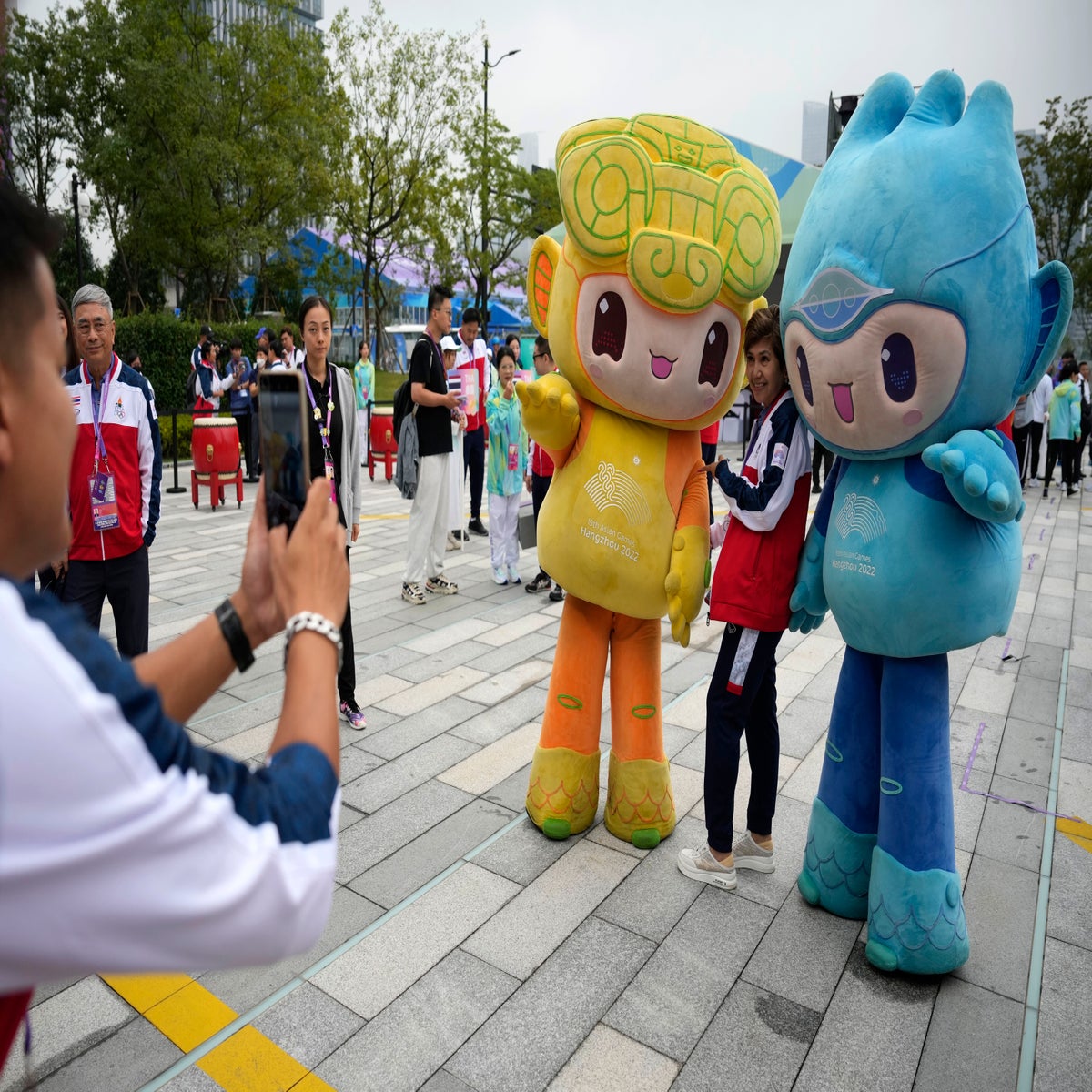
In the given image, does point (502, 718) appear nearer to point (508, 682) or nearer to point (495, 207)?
point (508, 682)

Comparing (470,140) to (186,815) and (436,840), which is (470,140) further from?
(186,815)

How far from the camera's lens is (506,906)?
314 centimetres

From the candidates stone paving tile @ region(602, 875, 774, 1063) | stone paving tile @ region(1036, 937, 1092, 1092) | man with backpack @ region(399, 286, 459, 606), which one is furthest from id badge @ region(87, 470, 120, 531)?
stone paving tile @ region(1036, 937, 1092, 1092)

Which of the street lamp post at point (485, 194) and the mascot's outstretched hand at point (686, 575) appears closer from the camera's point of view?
the mascot's outstretched hand at point (686, 575)

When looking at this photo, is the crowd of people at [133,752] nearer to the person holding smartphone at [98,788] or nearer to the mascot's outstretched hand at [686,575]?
the person holding smartphone at [98,788]

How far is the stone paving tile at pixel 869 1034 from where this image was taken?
242cm

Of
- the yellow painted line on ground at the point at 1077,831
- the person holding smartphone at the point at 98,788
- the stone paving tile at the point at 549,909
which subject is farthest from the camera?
the yellow painted line on ground at the point at 1077,831

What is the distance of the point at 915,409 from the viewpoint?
8.57ft

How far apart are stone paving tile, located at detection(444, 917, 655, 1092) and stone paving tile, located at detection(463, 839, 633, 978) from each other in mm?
60

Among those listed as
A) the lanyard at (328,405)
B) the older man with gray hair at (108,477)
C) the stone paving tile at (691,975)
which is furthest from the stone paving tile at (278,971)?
the lanyard at (328,405)

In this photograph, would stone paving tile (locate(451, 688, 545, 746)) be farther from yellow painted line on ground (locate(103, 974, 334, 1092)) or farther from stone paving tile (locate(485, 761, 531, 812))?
yellow painted line on ground (locate(103, 974, 334, 1092))

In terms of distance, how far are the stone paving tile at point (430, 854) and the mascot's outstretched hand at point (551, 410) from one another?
162 cm

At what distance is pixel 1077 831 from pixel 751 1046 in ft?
7.07

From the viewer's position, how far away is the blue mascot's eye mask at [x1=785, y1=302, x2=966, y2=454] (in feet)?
8.38
